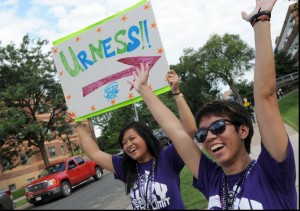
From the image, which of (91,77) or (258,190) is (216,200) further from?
(91,77)

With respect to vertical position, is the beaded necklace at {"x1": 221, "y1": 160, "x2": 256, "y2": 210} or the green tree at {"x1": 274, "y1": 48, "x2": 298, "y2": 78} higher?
the green tree at {"x1": 274, "y1": 48, "x2": 298, "y2": 78}

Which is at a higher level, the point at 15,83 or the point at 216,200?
the point at 15,83

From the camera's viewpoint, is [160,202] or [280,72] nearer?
[160,202]

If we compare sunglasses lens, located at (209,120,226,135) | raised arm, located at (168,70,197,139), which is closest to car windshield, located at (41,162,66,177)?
raised arm, located at (168,70,197,139)

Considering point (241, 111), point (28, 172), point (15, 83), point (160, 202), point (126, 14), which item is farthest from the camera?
point (28, 172)

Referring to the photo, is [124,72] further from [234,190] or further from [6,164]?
[6,164]

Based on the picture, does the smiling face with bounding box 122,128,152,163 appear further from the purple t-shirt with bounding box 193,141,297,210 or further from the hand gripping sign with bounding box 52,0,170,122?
the purple t-shirt with bounding box 193,141,297,210

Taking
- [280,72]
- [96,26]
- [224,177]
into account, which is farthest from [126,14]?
[280,72]

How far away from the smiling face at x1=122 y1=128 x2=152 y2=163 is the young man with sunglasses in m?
0.75

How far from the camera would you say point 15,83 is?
28.6m

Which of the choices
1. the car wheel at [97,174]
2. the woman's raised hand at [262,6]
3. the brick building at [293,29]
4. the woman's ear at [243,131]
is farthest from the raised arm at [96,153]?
the car wheel at [97,174]

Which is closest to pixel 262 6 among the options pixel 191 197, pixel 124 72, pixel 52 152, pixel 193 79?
pixel 124 72

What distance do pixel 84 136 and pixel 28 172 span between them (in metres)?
42.5

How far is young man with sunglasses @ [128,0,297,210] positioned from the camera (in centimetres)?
135
